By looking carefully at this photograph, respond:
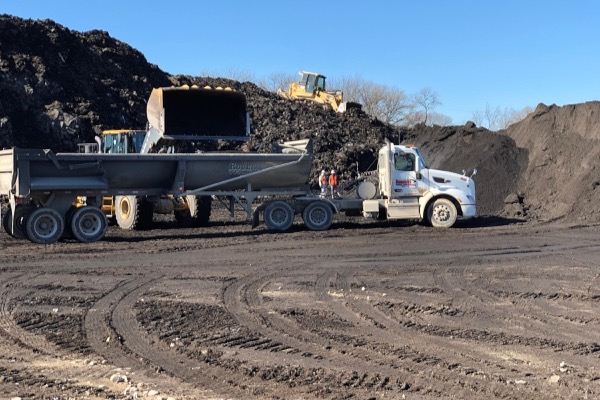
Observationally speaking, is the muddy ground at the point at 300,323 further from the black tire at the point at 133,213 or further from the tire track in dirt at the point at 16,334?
the black tire at the point at 133,213

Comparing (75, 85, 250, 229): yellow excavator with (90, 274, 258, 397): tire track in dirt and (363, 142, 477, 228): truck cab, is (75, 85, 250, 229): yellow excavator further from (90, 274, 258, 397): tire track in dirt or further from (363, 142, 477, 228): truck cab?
(90, 274, 258, 397): tire track in dirt

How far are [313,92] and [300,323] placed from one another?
37.0m

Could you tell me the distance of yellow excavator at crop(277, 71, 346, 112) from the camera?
43906 millimetres

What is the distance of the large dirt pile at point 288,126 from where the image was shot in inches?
1085

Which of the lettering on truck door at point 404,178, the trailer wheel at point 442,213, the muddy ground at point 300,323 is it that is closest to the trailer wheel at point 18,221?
the muddy ground at point 300,323

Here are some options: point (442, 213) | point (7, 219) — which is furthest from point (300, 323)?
point (442, 213)

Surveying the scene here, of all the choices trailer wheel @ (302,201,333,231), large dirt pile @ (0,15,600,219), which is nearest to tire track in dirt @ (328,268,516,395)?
trailer wheel @ (302,201,333,231)

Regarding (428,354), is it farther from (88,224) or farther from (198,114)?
(198,114)

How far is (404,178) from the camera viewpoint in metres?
20.8

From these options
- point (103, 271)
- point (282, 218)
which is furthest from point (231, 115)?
point (103, 271)

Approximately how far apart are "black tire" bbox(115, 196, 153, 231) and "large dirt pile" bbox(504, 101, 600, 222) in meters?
13.1

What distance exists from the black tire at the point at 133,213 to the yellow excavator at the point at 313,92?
24205mm

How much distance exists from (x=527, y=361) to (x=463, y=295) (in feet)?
11.6

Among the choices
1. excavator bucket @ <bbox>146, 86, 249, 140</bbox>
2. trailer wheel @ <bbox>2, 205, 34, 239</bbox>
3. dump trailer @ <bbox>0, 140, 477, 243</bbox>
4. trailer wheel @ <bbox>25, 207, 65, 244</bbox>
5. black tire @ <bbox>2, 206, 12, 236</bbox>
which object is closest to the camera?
trailer wheel @ <bbox>25, 207, 65, 244</bbox>
